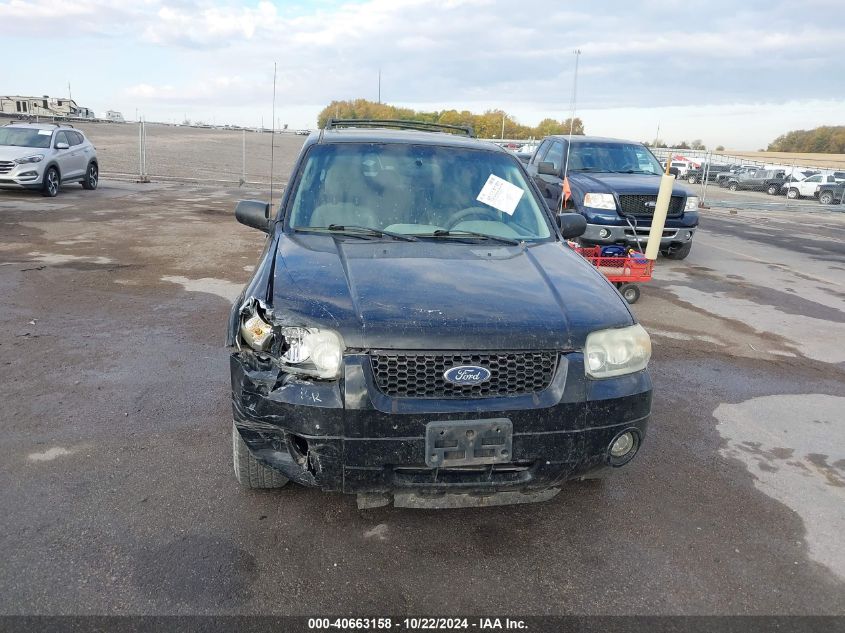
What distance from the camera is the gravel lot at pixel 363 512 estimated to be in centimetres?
268

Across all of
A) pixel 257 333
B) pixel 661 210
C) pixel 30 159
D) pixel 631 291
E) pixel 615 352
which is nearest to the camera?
pixel 257 333

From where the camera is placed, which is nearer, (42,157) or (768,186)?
(42,157)

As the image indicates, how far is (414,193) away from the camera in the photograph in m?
4.14

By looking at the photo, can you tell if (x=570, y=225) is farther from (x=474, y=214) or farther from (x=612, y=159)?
(x=612, y=159)

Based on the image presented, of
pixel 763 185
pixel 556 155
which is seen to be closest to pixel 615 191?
pixel 556 155

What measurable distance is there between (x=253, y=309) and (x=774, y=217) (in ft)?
76.3

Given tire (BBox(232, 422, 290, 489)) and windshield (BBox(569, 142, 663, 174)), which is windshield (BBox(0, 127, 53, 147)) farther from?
tire (BBox(232, 422, 290, 489))

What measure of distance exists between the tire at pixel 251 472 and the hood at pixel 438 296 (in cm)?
83

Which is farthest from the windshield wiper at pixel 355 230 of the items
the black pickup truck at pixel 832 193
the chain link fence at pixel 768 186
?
the black pickup truck at pixel 832 193

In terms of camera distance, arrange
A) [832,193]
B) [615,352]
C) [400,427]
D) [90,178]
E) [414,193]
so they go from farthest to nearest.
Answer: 1. [832,193]
2. [90,178]
3. [414,193]
4. [615,352]
5. [400,427]

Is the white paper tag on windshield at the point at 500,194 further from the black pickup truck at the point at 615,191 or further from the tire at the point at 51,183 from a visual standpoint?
the tire at the point at 51,183

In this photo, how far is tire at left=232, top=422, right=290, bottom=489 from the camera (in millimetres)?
3217

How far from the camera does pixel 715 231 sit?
54.3 feet

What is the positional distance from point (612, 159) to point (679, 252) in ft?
6.39
